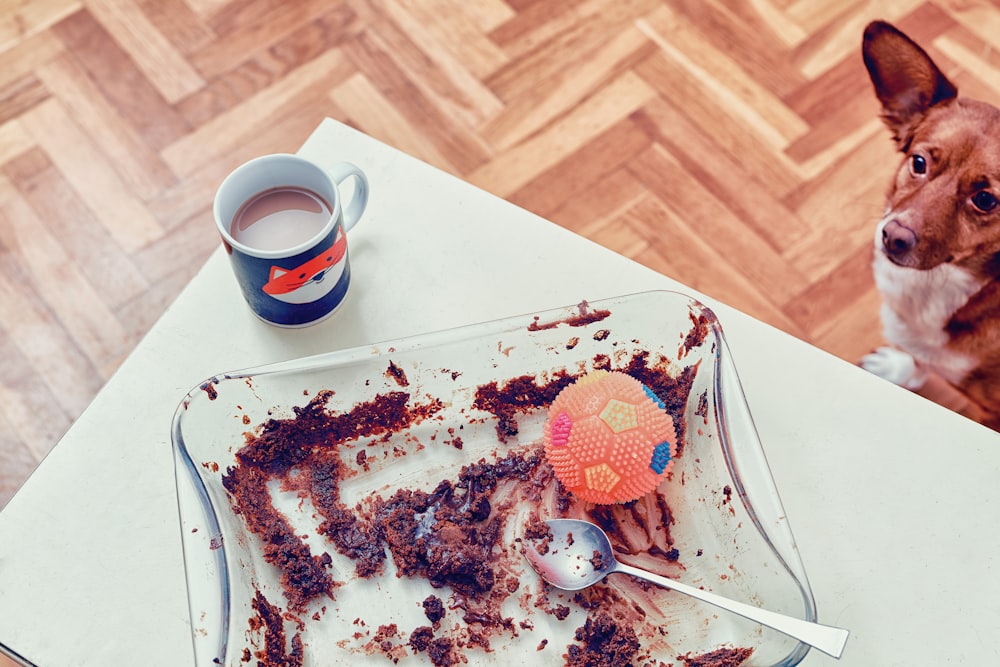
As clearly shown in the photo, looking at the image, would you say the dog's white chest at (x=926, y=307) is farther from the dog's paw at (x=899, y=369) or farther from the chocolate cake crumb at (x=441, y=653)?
the chocolate cake crumb at (x=441, y=653)

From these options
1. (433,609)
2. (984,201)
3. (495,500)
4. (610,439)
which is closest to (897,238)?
(984,201)

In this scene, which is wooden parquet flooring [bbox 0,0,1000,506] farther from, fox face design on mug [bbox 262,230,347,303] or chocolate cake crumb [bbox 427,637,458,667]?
chocolate cake crumb [bbox 427,637,458,667]

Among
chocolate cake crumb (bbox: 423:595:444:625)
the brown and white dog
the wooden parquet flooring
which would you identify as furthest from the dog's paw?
chocolate cake crumb (bbox: 423:595:444:625)

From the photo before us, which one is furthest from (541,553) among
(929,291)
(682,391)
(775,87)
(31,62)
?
(31,62)

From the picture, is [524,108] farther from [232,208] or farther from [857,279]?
[232,208]

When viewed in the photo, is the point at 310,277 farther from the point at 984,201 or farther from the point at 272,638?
the point at 984,201
